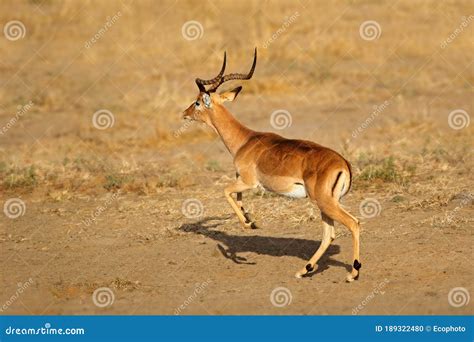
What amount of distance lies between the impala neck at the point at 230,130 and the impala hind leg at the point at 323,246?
1.32 m

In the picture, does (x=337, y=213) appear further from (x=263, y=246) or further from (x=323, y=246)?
(x=263, y=246)

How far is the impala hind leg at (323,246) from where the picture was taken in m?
8.77

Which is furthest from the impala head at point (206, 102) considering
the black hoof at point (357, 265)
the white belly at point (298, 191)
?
the black hoof at point (357, 265)

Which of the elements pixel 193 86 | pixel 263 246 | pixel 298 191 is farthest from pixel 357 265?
pixel 193 86

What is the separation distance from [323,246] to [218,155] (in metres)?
5.59

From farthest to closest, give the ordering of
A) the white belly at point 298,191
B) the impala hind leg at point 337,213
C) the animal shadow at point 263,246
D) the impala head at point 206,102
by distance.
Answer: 1. the impala head at point 206,102
2. the animal shadow at point 263,246
3. the white belly at point 298,191
4. the impala hind leg at point 337,213

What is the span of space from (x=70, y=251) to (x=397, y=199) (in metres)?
3.83

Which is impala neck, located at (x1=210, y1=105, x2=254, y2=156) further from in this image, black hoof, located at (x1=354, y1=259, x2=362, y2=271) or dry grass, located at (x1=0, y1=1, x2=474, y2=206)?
dry grass, located at (x1=0, y1=1, x2=474, y2=206)

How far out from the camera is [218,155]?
14258mm

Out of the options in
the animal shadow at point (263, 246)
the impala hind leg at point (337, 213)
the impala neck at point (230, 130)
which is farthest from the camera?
the impala neck at point (230, 130)

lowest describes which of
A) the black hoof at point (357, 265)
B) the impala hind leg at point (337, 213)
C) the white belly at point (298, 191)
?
the black hoof at point (357, 265)

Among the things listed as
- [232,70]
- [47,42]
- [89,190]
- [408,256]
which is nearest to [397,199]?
[408,256]

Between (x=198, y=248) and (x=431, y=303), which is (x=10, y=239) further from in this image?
(x=431, y=303)

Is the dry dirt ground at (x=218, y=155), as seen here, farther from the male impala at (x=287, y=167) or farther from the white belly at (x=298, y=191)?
the white belly at (x=298, y=191)
